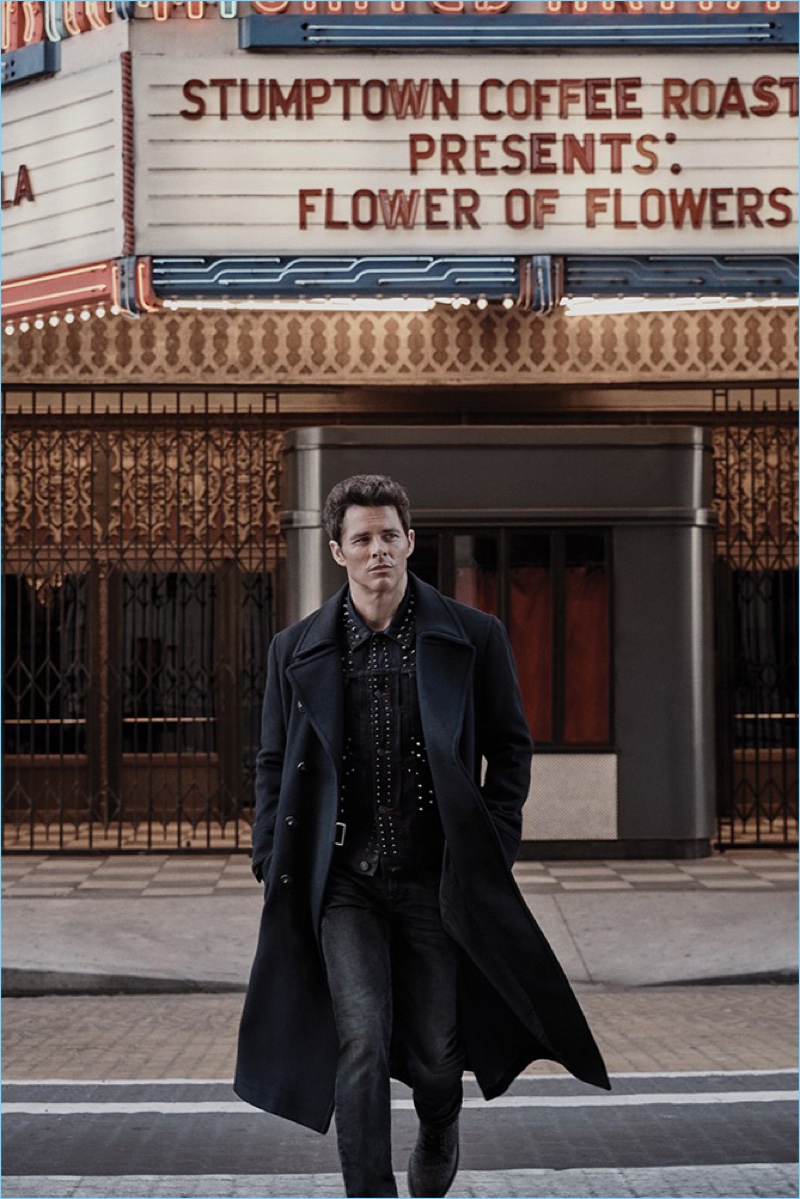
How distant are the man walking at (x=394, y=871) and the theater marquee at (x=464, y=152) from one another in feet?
25.1

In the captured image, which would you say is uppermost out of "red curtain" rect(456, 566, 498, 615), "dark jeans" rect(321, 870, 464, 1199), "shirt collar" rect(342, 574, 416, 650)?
"red curtain" rect(456, 566, 498, 615)

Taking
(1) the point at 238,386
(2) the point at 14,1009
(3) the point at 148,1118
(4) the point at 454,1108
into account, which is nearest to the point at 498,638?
(4) the point at 454,1108

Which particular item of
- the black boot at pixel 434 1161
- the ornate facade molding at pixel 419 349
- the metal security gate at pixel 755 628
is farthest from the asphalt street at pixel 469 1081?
the ornate facade molding at pixel 419 349

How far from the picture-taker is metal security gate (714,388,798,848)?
14797 millimetres

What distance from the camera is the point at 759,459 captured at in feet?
50.8

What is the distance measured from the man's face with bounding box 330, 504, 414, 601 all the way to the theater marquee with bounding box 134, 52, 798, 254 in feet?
25.2

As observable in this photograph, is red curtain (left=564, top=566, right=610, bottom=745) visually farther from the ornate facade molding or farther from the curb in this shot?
the curb

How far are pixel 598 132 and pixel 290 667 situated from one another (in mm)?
8198

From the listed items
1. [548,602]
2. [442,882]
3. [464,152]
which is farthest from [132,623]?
[442,882]

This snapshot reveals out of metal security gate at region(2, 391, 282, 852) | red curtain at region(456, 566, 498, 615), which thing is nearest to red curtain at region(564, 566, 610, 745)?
red curtain at region(456, 566, 498, 615)

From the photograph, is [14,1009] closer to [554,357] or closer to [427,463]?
[427,463]

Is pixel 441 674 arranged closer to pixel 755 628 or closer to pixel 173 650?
pixel 173 650

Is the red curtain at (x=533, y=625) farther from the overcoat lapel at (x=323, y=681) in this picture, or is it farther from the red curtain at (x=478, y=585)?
the overcoat lapel at (x=323, y=681)

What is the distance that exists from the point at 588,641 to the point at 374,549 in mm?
9341
